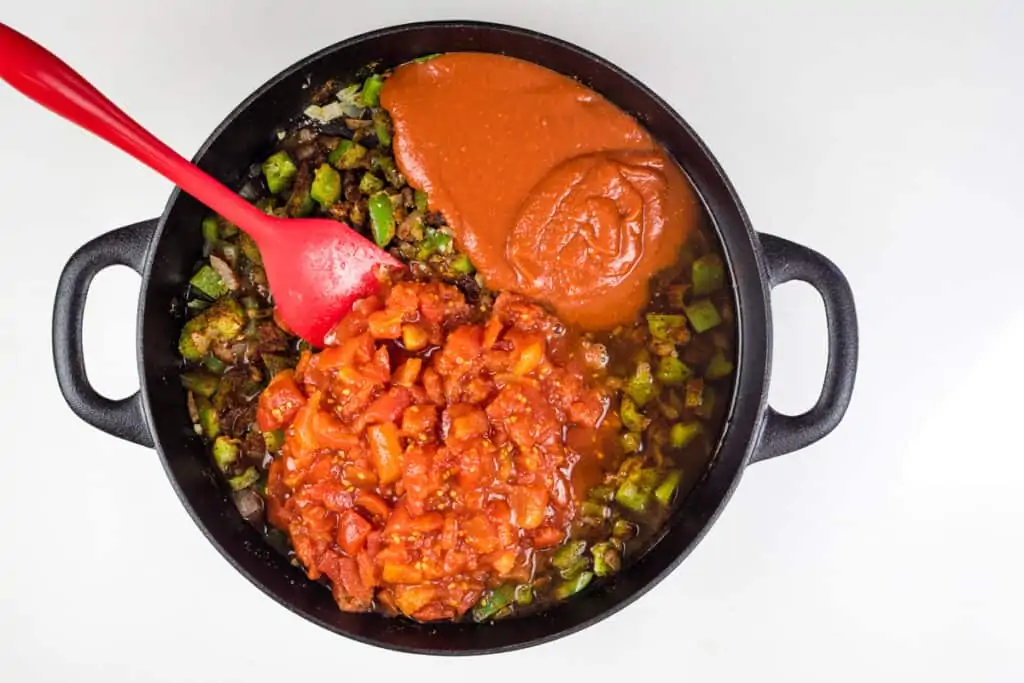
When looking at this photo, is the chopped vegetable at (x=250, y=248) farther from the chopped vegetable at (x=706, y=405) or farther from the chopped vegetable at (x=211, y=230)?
the chopped vegetable at (x=706, y=405)

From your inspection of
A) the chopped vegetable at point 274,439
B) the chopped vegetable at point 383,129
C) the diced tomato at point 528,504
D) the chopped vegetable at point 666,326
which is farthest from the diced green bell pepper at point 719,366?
the chopped vegetable at point 274,439

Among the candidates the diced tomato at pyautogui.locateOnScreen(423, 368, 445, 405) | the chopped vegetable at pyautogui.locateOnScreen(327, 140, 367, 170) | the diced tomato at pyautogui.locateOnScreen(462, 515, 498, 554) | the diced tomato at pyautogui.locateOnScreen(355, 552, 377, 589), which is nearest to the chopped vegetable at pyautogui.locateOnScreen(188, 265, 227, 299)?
the chopped vegetable at pyautogui.locateOnScreen(327, 140, 367, 170)

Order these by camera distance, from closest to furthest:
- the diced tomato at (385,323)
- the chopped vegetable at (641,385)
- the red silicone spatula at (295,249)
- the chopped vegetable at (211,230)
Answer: the red silicone spatula at (295,249)
the diced tomato at (385,323)
the chopped vegetable at (641,385)
the chopped vegetable at (211,230)

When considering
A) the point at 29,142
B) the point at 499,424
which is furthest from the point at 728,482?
the point at 29,142

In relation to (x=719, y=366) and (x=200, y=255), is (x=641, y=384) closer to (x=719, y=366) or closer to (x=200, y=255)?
(x=719, y=366)

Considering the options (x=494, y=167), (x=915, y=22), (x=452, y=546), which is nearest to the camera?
(x=452, y=546)

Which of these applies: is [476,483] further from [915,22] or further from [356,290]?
[915,22]
